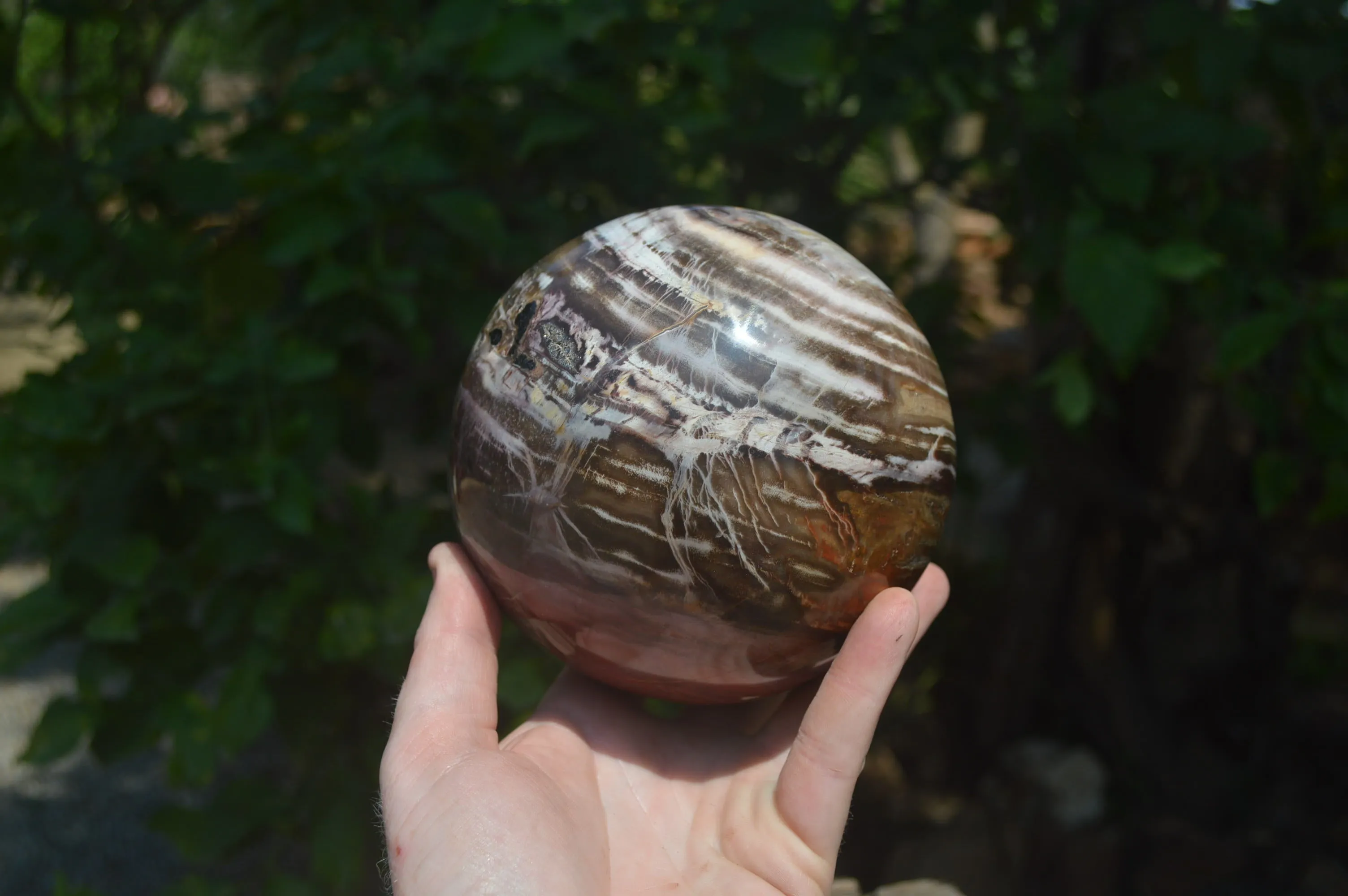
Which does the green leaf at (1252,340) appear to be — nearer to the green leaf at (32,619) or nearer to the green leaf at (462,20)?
the green leaf at (462,20)

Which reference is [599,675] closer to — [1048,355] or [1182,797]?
[1048,355]

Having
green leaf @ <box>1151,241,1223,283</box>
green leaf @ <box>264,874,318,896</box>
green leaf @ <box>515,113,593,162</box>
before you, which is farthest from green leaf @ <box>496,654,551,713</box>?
green leaf @ <box>1151,241,1223,283</box>

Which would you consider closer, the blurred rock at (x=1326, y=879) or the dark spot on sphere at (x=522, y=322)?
the dark spot on sphere at (x=522, y=322)

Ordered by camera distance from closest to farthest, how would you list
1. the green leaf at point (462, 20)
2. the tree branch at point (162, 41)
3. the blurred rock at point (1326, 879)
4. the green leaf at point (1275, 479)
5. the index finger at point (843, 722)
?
the index finger at point (843, 722)
the green leaf at point (462, 20)
the green leaf at point (1275, 479)
the blurred rock at point (1326, 879)
the tree branch at point (162, 41)

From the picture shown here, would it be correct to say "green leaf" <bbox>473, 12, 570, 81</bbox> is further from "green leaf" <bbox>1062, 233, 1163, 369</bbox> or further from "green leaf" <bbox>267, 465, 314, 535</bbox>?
"green leaf" <bbox>1062, 233, 1163, 369</bbox>

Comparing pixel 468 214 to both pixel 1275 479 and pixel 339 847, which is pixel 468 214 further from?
pixel 1275 479

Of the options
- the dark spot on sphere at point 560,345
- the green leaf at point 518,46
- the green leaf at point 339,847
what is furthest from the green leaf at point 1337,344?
the green leaf at point 339,847
